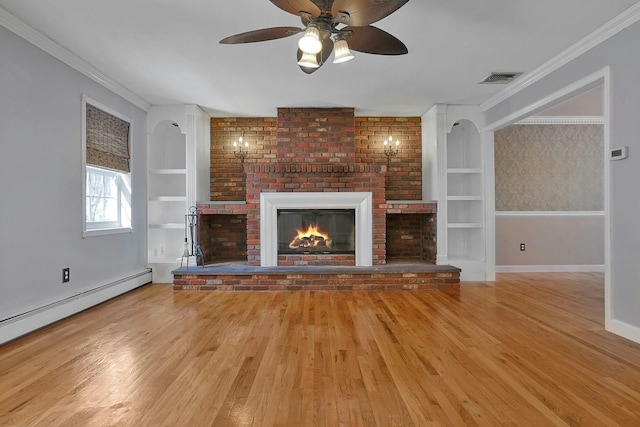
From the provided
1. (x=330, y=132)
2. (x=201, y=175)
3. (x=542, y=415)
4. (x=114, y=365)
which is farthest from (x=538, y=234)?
(x=114, y=365)

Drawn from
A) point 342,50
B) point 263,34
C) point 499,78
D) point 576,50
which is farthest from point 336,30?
point 499,78

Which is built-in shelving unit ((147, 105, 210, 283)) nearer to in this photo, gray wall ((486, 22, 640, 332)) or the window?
the window

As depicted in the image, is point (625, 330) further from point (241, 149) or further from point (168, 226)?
point (168, 226)

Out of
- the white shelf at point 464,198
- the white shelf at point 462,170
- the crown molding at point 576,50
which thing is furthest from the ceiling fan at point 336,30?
the white shelf at point 464,198

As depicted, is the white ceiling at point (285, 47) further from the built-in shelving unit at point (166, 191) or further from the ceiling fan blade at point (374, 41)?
the built-in shelving unit at point (166, 191)

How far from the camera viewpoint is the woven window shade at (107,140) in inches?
138

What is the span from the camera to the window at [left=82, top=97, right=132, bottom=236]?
348cm

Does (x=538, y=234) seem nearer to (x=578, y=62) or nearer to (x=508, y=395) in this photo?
(x=578, y=62)

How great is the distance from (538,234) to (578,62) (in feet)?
9.91

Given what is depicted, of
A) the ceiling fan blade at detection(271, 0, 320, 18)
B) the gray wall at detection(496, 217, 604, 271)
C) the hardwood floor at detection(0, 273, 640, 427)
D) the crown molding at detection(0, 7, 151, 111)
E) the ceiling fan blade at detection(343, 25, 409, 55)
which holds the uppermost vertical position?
the crown molding at detection(0, 7, 151, 111)

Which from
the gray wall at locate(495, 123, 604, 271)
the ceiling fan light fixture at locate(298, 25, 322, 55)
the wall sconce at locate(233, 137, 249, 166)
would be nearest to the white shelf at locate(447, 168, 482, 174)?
the gray wall at locate(495, 123, 604, 271)

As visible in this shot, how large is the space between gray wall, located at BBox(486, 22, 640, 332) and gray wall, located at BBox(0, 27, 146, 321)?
15.5 feet

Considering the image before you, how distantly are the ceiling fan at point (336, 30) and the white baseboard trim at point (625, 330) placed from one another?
266cm

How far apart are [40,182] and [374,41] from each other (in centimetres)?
295
